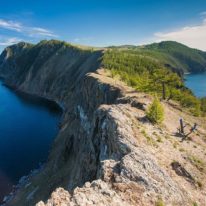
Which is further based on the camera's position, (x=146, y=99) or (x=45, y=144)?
(x=45, y=144)

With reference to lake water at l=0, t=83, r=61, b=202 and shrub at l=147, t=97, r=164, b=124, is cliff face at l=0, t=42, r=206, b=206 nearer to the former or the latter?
shrub at l=147, t=97, r=164, b=124

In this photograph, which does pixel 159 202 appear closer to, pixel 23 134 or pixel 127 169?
pixel 127 169

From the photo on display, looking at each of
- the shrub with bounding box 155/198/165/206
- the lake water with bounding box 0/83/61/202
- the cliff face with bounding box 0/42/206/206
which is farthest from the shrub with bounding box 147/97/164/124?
the lake water with bounding box 0/83/61/202

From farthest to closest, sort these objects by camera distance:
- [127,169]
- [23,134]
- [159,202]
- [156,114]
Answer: [23,134], [156,114], [127,169], [159,202]

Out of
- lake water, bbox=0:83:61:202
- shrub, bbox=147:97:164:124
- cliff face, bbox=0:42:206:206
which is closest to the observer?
cliff face, bbox=0:42:206:206

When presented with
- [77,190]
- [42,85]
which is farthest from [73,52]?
[77,190]

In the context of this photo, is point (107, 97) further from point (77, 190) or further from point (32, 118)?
point (32, 118)

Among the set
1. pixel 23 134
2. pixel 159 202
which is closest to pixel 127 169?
pixel 159 202

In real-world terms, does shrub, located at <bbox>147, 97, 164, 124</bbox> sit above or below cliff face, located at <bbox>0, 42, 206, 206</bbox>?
above

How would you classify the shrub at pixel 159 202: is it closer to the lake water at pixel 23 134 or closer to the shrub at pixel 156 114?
the shrub at pixel 156 114
